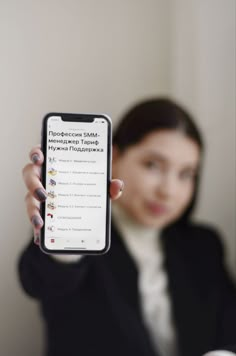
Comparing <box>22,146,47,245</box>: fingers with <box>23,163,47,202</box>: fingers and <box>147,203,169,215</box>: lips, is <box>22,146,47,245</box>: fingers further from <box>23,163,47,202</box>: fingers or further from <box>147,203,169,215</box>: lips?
<box>147,203,169,215</box>: lips

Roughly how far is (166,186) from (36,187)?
0.27 metres

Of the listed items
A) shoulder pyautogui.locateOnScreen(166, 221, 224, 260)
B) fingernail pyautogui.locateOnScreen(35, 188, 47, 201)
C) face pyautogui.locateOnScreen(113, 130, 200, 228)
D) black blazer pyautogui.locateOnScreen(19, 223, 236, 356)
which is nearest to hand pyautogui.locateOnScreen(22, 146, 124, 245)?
fingernail pyautogui.locateOnScreen(35, 188, 47, 201)

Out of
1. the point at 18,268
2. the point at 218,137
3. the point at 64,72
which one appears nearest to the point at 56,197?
the point at 18,268

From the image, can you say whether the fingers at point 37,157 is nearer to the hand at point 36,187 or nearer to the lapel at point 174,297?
the hand at point 36,187

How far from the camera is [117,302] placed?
0.58 m

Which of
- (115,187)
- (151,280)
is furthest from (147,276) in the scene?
(115,187)

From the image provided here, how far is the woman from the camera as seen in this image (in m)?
0.56

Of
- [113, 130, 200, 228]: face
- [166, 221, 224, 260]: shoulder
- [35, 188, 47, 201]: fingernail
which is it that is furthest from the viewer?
[166, 221, 224, 260]: shoulder

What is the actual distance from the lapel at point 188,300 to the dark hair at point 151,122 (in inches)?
6.4

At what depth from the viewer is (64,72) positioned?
617 millimetres

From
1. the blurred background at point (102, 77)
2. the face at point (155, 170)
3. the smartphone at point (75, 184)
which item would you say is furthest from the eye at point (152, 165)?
the smartphone at point (75, 184)

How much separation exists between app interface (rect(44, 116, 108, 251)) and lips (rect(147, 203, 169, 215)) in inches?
9.1

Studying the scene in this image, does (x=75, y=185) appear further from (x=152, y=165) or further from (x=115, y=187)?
(x=152, y=165)

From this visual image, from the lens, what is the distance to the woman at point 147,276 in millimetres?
558
